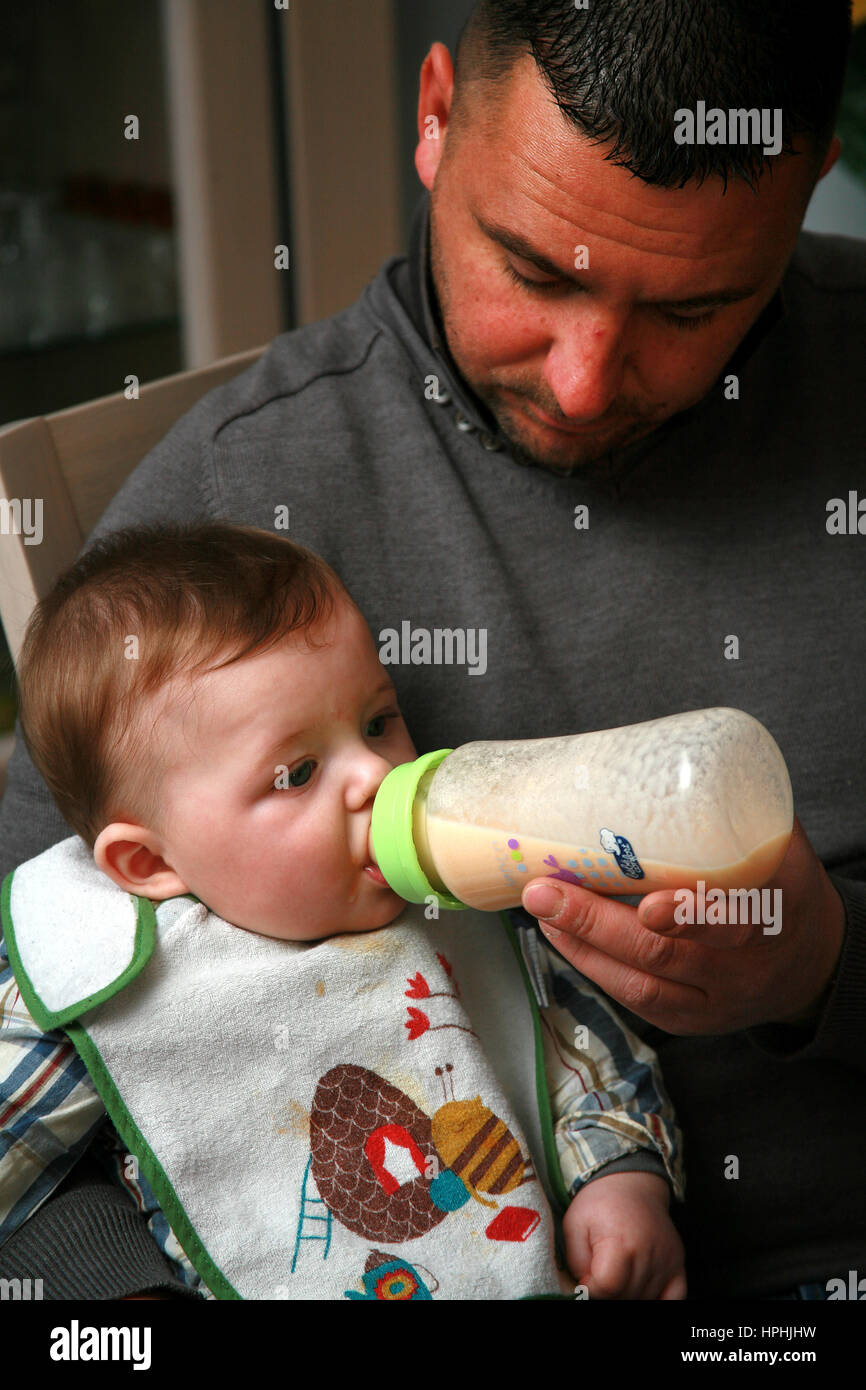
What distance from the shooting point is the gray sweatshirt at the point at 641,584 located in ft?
3.65

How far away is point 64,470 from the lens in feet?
4.17

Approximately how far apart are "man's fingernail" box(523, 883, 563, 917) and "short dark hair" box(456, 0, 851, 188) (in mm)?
553

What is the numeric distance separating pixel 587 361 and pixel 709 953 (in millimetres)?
491

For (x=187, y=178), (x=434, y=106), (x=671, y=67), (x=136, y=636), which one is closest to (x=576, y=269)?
(x=671, y=67)

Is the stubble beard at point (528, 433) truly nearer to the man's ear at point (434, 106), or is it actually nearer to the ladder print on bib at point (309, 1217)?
the man's ear at point (434, 106)

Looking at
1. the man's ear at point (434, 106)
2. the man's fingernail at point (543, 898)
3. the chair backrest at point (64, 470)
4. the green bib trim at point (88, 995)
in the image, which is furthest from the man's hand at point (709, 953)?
the man's ear at point (434, 106)

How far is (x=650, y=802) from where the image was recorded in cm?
79

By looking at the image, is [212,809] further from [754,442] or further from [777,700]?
[754,442]

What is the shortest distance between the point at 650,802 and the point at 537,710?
37 cm

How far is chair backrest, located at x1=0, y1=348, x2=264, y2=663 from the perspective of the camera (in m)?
1.17

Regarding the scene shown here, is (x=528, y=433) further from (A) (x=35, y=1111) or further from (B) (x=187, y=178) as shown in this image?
(B) (x=187, y=178)

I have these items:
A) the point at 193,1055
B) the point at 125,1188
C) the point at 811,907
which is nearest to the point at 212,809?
the point at 193,1055

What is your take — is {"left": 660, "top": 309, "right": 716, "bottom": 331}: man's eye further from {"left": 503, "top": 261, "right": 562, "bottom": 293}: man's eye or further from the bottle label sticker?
the bottle label sticker

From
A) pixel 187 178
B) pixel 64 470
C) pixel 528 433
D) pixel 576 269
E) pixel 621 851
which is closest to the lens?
pixel 621 851
